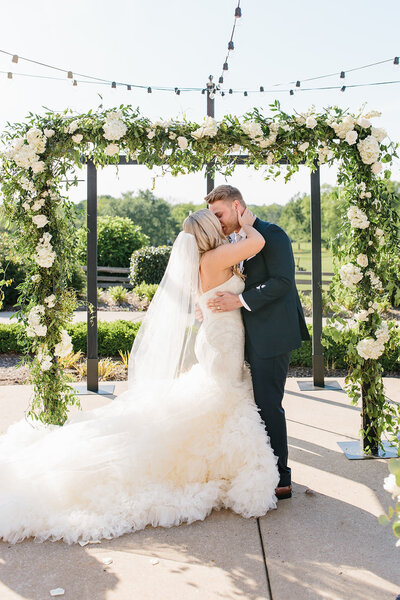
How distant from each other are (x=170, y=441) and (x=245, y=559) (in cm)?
80

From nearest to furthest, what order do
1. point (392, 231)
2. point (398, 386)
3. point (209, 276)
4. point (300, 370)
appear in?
point (209, 276) → point (392, 231) → point (398, 386) → point (300, 370)

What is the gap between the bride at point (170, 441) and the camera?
9.45ft

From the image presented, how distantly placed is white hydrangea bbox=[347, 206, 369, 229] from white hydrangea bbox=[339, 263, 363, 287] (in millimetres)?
279

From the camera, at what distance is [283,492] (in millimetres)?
3232

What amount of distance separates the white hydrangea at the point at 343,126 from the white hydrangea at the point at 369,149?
13 centimetres

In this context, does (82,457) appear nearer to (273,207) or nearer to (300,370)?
(300,370)

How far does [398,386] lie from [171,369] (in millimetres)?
3557

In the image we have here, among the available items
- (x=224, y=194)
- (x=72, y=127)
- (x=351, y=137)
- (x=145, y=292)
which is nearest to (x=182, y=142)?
(x=224, y=194)

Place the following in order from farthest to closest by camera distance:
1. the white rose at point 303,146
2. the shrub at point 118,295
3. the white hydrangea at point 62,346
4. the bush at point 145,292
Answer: the shrub at point 118,295
the bush at point 145,292
the white hydrangea at point 62,346
the white rose at point 303,146

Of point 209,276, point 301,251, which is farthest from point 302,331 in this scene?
point 301,251

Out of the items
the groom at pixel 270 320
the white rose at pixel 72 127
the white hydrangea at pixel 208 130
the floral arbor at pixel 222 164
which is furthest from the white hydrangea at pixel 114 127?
the groom at pixel 270 320

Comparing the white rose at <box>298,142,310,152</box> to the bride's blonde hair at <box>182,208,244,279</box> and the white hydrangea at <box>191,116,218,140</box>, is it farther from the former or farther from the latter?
the bride's blonde hair at <box>182,208,244,279</box>

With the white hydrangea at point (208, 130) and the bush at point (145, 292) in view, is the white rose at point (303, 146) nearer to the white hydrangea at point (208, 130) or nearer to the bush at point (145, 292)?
the white hydrangea at point (208, 130)

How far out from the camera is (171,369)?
11.1 feet
